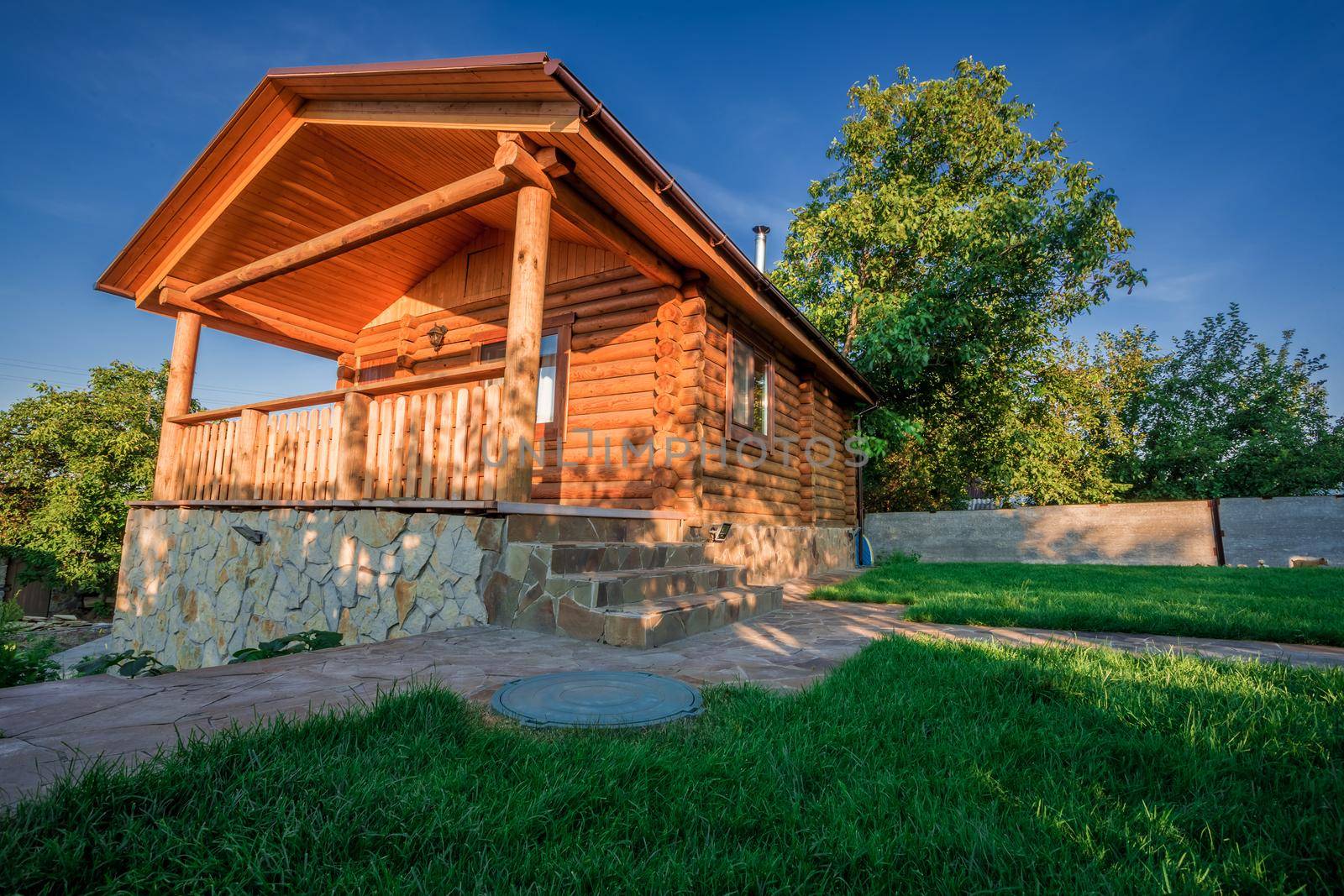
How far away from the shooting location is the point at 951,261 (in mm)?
14195

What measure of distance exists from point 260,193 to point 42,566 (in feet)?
70.2

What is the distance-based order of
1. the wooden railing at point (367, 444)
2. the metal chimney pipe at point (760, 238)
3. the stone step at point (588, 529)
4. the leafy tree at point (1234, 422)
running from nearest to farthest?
the stone step at point (588, 529) < the wooden railing at point (367, 444) < the metal chimney pipe at point (760, 238) < the leafy tree at point (1234, 422)

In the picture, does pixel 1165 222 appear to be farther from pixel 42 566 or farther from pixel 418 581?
pixel 42 566

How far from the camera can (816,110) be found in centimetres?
1817

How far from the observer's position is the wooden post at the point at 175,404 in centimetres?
730

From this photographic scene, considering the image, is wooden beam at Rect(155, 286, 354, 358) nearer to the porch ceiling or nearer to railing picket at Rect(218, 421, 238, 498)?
the porch ceiling

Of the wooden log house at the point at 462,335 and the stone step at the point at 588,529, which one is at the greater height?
the wooden log house at the point at 462,335

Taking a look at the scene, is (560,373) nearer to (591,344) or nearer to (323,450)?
(591,344)

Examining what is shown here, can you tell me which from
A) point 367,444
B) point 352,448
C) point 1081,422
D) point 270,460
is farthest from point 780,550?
point 1081,422

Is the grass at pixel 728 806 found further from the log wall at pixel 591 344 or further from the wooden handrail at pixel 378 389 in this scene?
the log wall at pixel 591 344

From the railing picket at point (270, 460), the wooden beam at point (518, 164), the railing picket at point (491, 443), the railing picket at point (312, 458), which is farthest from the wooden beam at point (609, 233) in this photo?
the railing picket at point (270, 460)

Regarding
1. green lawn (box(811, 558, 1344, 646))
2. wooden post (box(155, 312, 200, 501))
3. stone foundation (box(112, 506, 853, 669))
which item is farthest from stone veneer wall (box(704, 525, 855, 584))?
wooden post (box(155, 312, 200, 501))

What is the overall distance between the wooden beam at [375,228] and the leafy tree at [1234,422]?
20630mm

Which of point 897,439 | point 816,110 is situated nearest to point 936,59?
point 816,110
